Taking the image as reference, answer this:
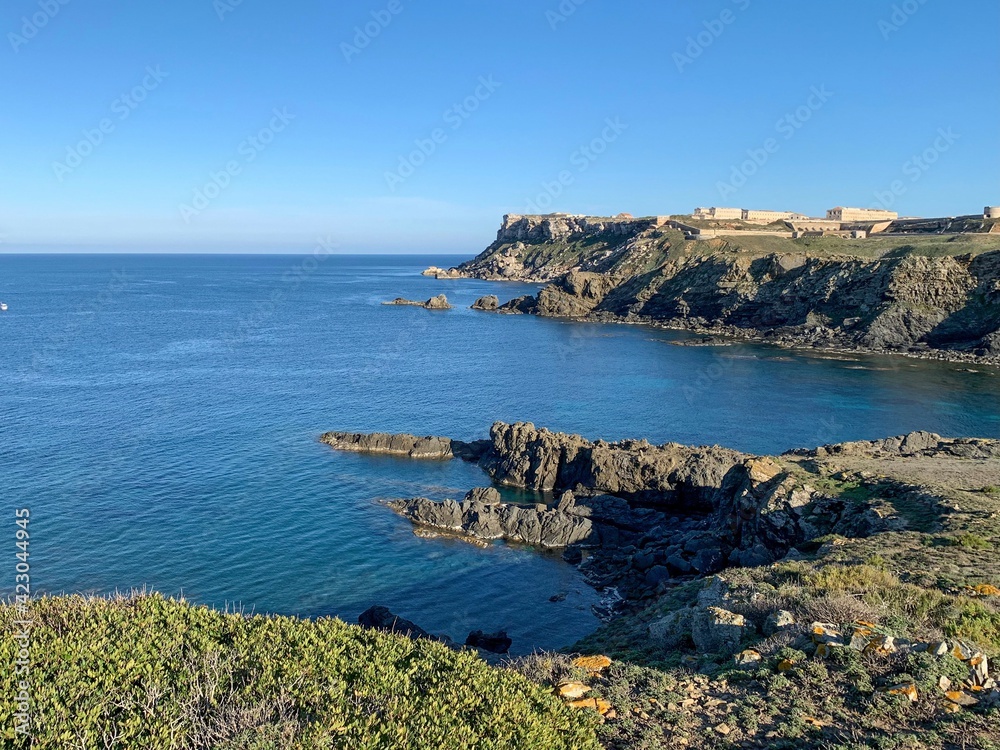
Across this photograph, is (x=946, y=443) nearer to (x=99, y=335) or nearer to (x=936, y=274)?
(x=936, y=274)

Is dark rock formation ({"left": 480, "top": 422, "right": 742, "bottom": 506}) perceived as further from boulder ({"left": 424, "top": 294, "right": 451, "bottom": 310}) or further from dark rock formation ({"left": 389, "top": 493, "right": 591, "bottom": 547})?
boulder ({"left": 424, "top": 294, "right": 451, "bottom": 310})

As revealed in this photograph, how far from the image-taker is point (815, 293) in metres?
112

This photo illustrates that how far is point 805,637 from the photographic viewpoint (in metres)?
15.3

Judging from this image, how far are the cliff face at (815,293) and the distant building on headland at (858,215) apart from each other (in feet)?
152

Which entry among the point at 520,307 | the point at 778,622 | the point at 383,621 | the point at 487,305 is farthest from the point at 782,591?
the point at 487,305

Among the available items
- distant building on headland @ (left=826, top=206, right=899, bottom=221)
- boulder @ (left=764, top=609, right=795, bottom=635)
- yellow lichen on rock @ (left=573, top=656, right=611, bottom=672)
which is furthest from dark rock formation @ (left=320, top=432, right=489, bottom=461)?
distant building on headland @ (left=826, top=206, right=899, bottom=221)

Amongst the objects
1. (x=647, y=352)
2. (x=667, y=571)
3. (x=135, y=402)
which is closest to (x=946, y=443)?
(x=667, y=571)

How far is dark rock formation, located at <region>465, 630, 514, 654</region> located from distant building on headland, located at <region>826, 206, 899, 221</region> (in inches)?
7264

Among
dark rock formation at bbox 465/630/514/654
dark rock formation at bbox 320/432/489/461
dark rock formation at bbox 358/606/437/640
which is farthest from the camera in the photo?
dark rock formation at bbox 320/432/489/461

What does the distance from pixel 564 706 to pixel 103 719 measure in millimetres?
7521

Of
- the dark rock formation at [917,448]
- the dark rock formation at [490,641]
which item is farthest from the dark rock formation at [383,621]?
the dark rock formation at [917,448]

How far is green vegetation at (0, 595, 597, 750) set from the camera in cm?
Result: 967

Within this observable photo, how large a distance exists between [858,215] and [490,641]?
188423 mm

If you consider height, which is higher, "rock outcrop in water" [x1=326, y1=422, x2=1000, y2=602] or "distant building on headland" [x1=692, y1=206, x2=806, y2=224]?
"distant building on headland" [x1=692, y1=206, x2=806, y2=224]
